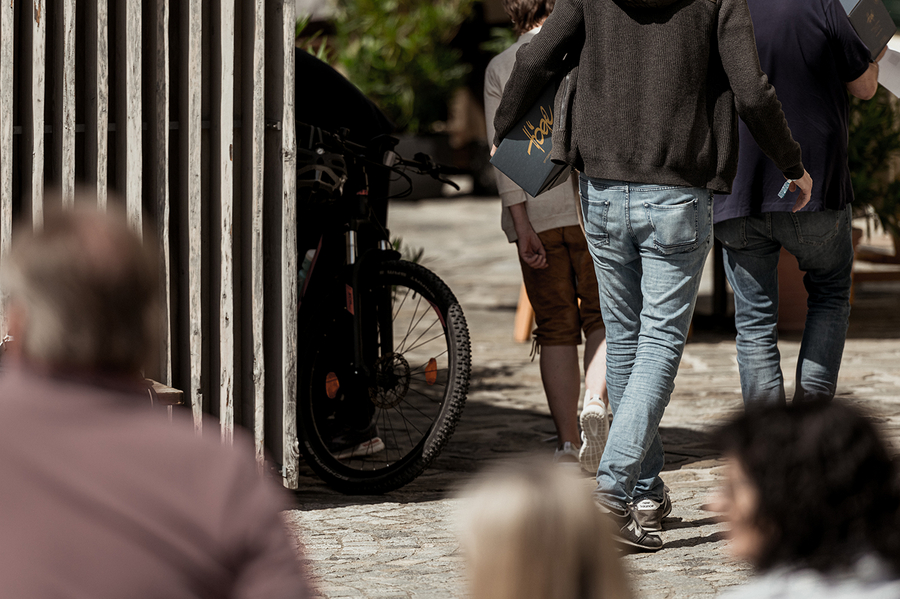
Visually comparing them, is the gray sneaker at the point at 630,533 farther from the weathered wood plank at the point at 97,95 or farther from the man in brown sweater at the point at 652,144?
the weathered wood plank at the point at 97,95

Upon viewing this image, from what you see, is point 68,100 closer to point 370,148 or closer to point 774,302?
point 370,148

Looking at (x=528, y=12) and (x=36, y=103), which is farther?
(x=528, y=12)

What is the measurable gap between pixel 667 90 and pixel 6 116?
187 cm

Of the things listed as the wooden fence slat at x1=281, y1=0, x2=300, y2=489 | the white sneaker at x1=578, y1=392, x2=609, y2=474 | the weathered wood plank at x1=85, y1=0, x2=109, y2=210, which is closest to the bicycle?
the wooden fence slat at x1=281, y1=0, x2=300, y2=489

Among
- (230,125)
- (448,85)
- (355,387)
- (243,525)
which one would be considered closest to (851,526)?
(243,525)

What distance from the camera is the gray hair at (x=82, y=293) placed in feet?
4.50

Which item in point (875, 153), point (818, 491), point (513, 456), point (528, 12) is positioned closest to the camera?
point (818, 491)

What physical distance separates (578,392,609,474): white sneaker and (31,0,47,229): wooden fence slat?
75.8 inches

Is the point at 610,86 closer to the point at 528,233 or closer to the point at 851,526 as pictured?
the point at 528,233

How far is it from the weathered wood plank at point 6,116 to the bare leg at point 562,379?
1.96m

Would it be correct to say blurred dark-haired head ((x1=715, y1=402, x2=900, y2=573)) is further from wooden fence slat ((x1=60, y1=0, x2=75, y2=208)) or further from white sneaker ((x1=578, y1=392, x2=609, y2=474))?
white sneaker ((x1=578, y1=392, x2=609, y2=474))

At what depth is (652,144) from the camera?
3211 millimetres

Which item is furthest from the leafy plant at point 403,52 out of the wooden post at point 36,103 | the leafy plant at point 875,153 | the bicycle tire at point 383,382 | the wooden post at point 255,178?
the wooden post at point 36,103

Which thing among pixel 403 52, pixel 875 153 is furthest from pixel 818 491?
pixel 403 52
